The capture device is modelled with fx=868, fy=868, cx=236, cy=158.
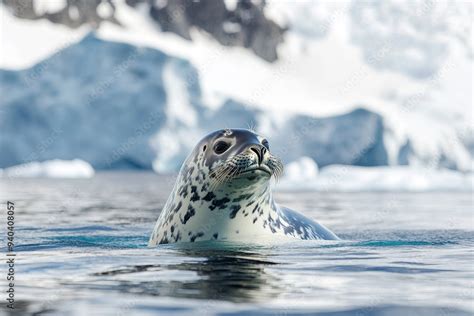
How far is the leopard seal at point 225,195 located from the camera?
6352mm

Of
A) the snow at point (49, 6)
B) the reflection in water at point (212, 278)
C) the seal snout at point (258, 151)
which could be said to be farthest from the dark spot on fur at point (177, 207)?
the snow at point (49, 6)

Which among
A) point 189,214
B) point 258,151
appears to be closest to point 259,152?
point 258,151

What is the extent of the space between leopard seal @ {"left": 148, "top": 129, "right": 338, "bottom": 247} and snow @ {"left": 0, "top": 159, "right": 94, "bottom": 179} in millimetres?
35663

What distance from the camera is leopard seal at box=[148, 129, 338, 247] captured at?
250 inches

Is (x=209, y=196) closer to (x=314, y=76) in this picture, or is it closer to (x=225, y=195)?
(x=225, y=195)

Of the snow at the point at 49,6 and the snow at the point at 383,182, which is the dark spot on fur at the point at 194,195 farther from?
the snow at the point at 49,6

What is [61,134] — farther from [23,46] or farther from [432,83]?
[432,83]

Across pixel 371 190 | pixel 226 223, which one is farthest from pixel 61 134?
pixel 226 223

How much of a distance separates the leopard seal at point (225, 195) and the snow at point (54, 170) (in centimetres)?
3566

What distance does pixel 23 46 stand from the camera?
7350 cm

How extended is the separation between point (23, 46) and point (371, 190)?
52.0 m

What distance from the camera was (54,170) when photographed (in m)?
42.5

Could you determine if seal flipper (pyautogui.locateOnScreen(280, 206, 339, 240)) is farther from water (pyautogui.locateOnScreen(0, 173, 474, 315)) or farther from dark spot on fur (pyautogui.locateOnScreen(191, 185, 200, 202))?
dark spot on fur (pyautogui.locateOnScreen(191, 185, 200, 202))

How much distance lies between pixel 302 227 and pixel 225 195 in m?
1.13
